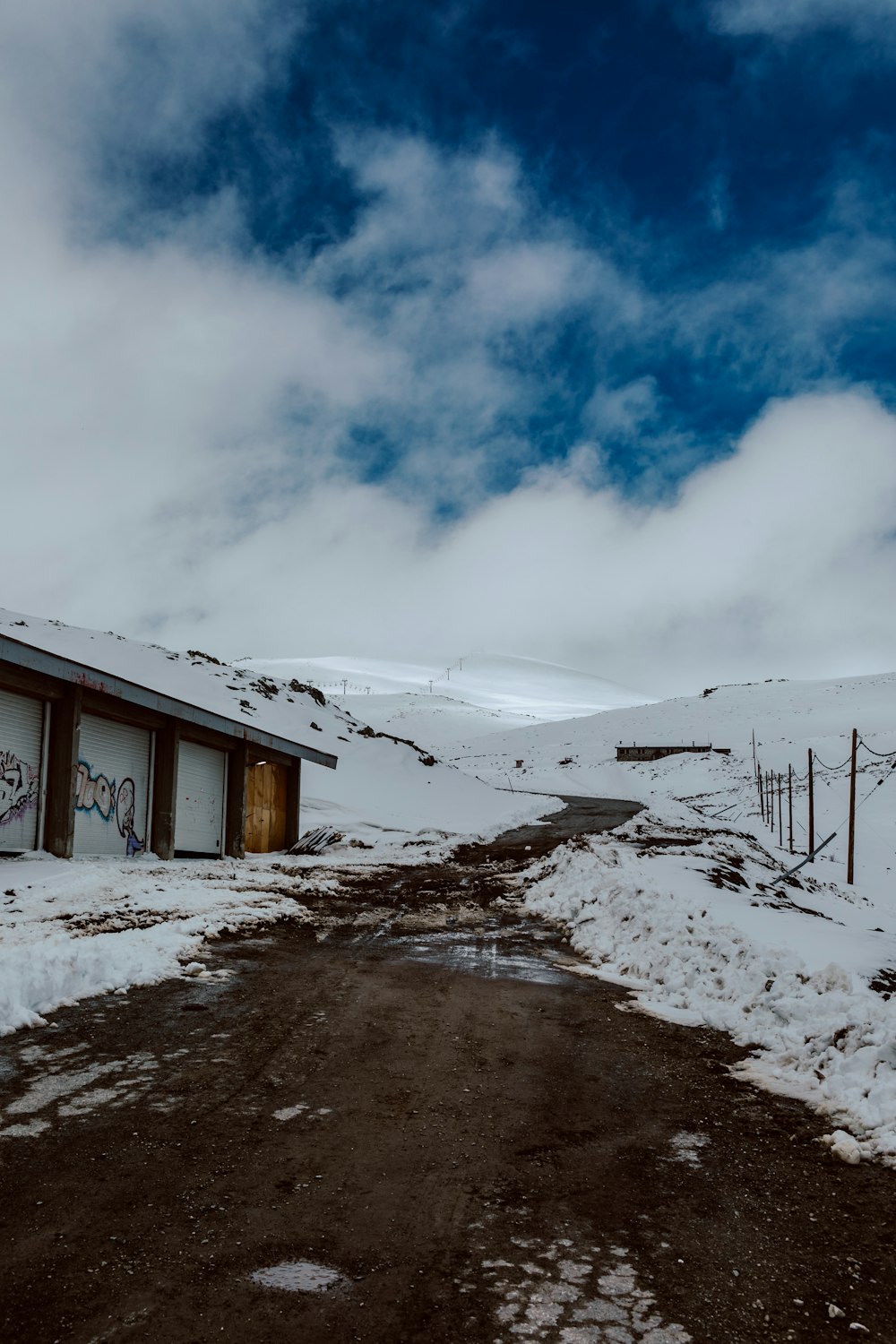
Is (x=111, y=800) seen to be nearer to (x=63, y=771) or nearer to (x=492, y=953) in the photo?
(x=63, y=771)

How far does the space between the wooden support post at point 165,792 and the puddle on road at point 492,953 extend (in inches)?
449

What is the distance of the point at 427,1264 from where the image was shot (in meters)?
3.45

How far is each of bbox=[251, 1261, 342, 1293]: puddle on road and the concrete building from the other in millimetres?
14845

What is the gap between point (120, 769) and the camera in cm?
2003

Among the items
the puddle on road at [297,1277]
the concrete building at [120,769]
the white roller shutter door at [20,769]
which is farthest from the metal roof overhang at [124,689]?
the puddle on road at [297,1277]

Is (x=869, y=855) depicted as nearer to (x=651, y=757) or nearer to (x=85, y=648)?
(x=85, y=648)

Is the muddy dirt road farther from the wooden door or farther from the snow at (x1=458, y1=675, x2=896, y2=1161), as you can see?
the wooden door

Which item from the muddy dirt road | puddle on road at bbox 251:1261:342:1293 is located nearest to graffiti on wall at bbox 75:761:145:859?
the muddy dirt road

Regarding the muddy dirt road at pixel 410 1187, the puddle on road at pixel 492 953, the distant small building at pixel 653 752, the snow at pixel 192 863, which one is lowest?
the puddle on road at pixel 492 953

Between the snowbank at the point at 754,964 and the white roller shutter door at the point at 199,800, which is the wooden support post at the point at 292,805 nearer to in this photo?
the white roller shutter door at the point at 199,800

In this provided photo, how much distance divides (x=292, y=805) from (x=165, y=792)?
7.14 m

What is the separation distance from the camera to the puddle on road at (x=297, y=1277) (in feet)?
10.7

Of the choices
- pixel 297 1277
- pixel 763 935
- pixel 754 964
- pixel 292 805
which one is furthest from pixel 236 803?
pixel 297 1277

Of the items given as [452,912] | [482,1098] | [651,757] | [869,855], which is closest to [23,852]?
[452,912]
